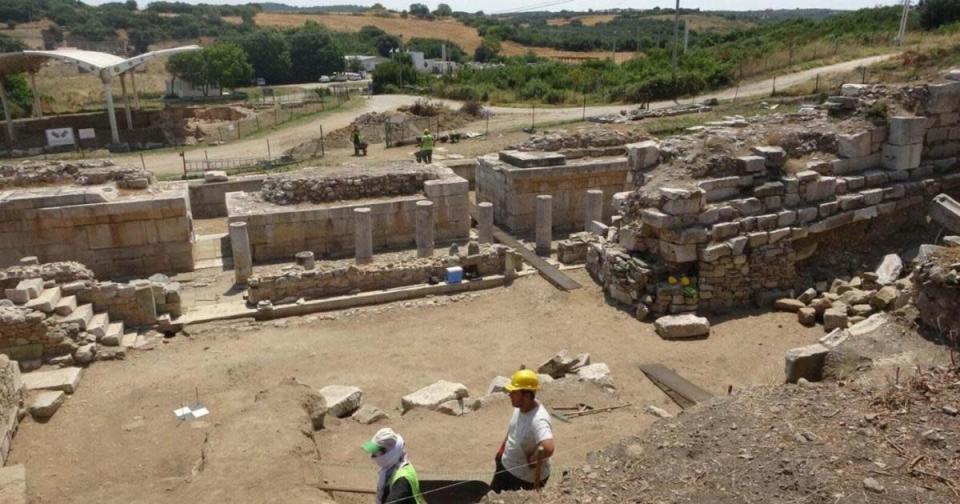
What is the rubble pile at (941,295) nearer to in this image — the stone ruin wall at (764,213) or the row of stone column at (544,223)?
the stone ruin wall at (764,213)

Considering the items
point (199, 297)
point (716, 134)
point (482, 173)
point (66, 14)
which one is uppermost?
point (66, 14)

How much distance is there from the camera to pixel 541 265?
49.1ft

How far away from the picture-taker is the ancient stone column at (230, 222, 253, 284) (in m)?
14.0

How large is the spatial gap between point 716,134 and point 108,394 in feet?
37.8

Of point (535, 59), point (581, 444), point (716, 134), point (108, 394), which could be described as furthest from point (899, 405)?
point (535, 59)

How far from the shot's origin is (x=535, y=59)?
238 ft

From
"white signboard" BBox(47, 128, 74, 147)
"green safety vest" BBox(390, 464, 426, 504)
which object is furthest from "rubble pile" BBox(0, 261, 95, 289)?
"white signboard" BBox(47, 128, 74, 147)

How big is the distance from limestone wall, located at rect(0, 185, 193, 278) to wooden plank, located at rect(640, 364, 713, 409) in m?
10.6

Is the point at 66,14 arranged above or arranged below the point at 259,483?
above

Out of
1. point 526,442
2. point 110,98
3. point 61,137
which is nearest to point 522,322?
point 526,442

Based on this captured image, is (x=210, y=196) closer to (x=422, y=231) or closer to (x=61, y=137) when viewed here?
(x=422, y=231)

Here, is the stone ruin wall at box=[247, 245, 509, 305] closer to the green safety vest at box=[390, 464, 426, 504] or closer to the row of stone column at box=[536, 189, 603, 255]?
the row of stone column at box=[536, 189, 603, 255]

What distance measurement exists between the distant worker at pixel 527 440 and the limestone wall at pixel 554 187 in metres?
12.0

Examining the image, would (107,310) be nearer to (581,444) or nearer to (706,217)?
(581,444)
